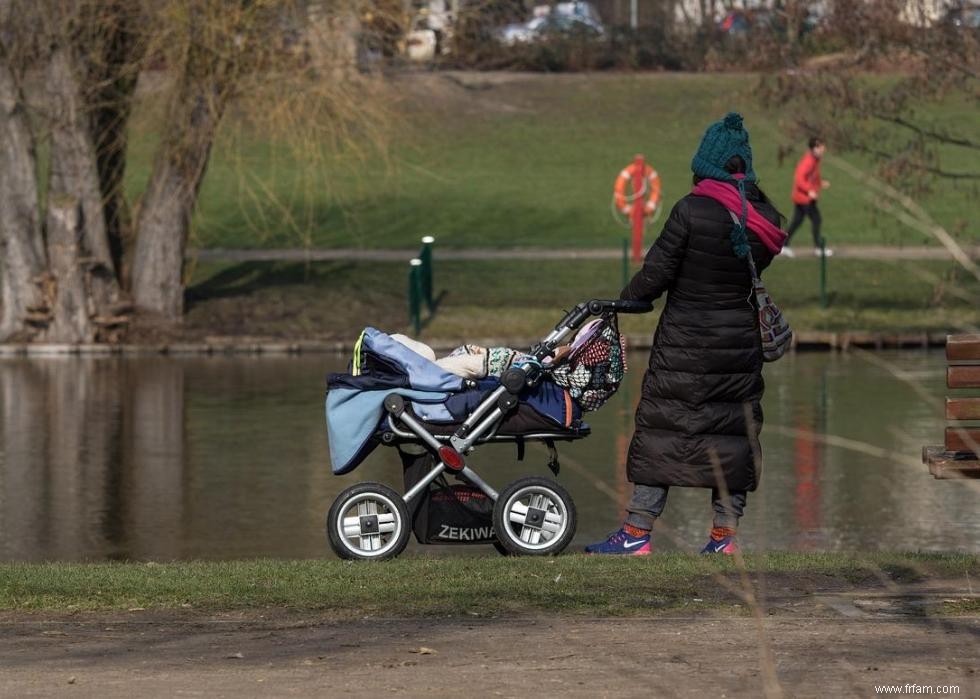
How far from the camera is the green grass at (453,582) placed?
784 cm

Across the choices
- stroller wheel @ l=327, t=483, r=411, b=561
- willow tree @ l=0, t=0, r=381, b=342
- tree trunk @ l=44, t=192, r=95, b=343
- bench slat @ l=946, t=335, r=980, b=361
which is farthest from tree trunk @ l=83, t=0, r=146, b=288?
bench slat @ l=946, t=335, r=980, b=361

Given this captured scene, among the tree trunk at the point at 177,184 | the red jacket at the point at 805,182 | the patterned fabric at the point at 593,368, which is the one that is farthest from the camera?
the red jacket at the point at 805,182

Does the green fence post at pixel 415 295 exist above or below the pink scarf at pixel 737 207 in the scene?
below

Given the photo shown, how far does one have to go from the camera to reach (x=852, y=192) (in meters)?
40.2

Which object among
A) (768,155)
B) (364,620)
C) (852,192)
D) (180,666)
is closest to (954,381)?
(364,620)

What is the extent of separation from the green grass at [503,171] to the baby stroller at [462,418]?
482 inches

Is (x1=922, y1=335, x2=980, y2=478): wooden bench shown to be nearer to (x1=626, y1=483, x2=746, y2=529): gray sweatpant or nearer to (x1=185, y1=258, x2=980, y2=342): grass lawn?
(x1=626, y1=483, x2=746, y2=529): gray sweatpant

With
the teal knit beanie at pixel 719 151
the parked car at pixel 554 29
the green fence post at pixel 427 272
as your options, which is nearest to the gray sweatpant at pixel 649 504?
the teal knit beanie at pixel 719 151

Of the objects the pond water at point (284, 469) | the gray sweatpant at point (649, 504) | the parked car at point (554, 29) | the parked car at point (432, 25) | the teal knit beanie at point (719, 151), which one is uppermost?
the parked car at point (554, 29)

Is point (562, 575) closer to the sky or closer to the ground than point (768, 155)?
closer to the ground

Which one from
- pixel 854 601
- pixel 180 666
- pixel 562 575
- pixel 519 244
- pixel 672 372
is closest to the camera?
pixel 180 666

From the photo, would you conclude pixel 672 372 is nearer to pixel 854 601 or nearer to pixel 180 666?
pixel 854 601

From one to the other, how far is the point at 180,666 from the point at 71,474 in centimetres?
807

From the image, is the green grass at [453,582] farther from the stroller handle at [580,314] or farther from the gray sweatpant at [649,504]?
the stroller handle at [580,314]
